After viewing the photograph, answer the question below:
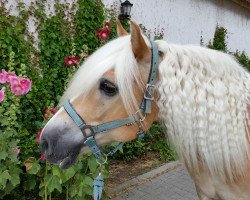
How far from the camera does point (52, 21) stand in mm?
4203

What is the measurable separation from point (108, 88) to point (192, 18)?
22.0 feet

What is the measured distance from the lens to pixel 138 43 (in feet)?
5.46

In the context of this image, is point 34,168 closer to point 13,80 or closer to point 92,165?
point 92,165

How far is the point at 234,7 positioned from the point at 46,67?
827 cm

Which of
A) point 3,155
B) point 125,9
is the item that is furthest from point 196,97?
point 125,9

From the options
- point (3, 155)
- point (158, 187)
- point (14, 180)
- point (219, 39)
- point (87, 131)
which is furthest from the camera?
point (219, 39)

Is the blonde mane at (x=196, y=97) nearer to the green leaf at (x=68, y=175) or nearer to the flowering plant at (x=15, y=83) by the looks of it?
the flowering plant at (x=15, y=83)

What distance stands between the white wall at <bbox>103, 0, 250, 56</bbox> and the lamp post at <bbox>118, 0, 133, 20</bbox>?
16cm

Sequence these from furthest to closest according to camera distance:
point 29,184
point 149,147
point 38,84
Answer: point 149,147, point 38,84, point 29,184

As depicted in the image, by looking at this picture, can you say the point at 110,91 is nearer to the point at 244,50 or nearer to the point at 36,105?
the point at 36,105

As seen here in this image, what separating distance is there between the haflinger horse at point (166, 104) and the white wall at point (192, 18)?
373 cm

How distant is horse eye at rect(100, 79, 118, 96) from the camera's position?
68.1 inches

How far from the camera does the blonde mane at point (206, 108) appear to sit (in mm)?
1715

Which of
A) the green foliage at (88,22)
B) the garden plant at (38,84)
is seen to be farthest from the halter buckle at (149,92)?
the green foliage at (88,22)
